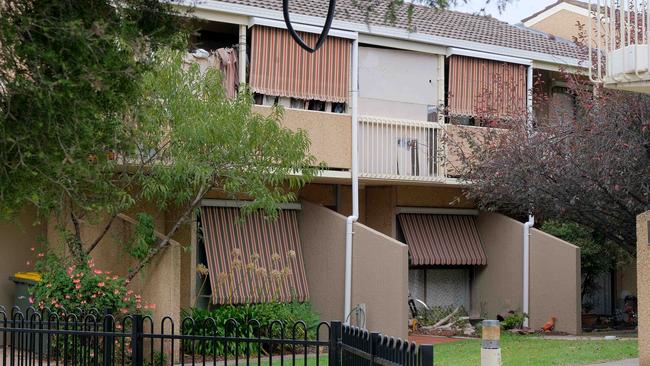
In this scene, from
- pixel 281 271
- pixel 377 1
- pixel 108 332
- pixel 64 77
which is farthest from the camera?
pixel 281 271

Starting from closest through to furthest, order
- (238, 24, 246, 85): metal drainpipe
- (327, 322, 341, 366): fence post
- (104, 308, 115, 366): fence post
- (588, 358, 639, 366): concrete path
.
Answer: (327, 322, 341, 366): fence post, (104, 308, 115, 366): fence post, (588, 358, 639, 366): concrete path, (238, 24, 246, 85): metal drainpipe

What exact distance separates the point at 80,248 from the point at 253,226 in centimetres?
437

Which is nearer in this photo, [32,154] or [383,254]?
[32,154]

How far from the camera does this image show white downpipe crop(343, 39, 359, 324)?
19641 mm

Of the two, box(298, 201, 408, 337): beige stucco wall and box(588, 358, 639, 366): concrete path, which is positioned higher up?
box(298, 201, 408, 337): beige stucco wall

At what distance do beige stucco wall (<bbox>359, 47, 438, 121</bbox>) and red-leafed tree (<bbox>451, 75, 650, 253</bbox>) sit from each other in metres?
1.85

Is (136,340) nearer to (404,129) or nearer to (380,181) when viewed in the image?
(380,181)

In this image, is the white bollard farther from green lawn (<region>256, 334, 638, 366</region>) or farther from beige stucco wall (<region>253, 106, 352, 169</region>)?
beige stucco wall (<region>253, 106, 352, 169</region>)

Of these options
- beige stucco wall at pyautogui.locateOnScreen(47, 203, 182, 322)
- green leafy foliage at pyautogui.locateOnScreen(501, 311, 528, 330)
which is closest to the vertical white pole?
beige stucco wall at pyautogui.locateOnScreen(47, 203, 182, 322)

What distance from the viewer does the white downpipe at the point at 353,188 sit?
19641mm

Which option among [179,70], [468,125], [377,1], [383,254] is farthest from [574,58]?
[377,1]

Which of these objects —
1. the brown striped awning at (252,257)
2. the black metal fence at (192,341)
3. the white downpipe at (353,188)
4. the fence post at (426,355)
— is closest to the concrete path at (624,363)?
the black metal fence at (192,341)

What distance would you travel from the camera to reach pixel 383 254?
19359 mm

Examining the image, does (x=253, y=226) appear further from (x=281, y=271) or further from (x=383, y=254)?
(x=383, y=254)
